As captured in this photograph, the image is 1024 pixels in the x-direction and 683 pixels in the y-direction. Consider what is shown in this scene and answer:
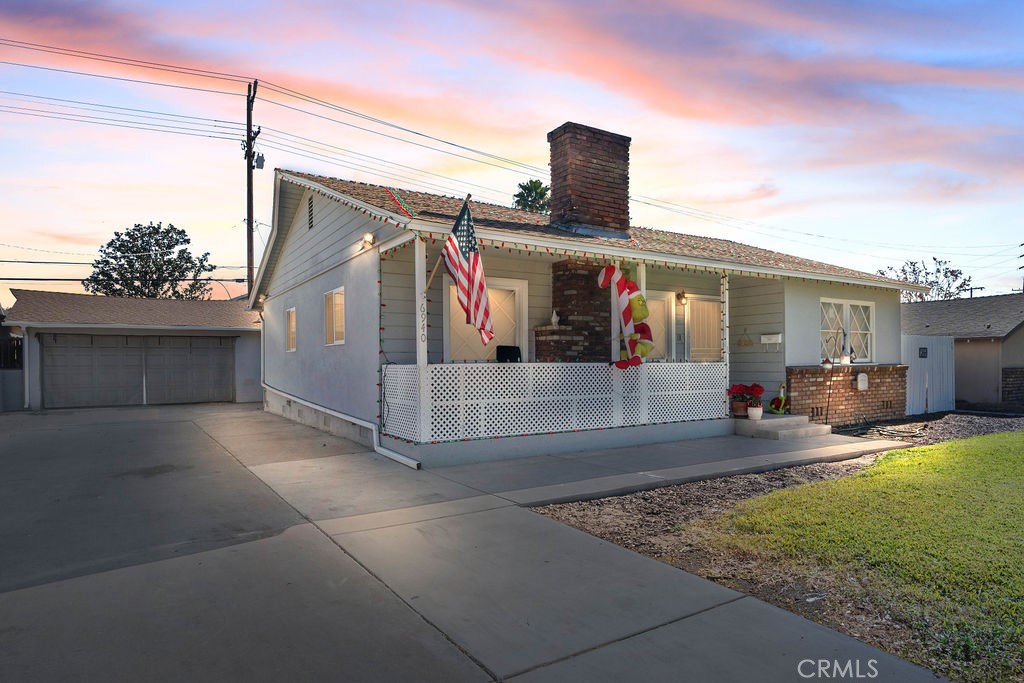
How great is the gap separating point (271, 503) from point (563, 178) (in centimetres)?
767

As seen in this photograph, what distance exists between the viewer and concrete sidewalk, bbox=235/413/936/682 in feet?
9.09

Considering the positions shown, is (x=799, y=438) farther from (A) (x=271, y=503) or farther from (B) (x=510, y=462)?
(A) (x=271, y=503)

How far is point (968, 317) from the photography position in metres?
21.5

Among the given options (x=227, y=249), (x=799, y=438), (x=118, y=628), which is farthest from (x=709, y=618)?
(x=227, y=249)

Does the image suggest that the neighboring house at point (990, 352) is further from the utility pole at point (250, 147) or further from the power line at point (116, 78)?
the power line at point (116, 78)

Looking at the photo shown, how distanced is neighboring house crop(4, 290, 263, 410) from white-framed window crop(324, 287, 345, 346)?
9838 mm

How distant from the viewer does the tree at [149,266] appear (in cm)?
3725

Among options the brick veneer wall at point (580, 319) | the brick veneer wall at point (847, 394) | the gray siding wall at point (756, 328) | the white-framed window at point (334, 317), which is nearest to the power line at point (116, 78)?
the white-framed window at point (334, 317)

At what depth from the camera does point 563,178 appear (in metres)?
10.9

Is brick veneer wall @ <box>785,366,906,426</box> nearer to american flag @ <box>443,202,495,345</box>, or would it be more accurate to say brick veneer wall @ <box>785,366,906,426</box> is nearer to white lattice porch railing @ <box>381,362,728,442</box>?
white lattice porch railing @ <box>381,362,728,442</box>

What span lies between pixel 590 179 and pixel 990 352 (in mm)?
17075

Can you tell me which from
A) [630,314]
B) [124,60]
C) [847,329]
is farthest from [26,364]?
[847,329]

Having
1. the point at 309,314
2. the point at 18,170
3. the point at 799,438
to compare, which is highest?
the point at 18,170

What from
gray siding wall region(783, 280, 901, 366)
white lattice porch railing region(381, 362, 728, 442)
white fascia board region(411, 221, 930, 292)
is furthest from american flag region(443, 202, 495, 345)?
gray siding wall region(783, 280, 901, 366)
